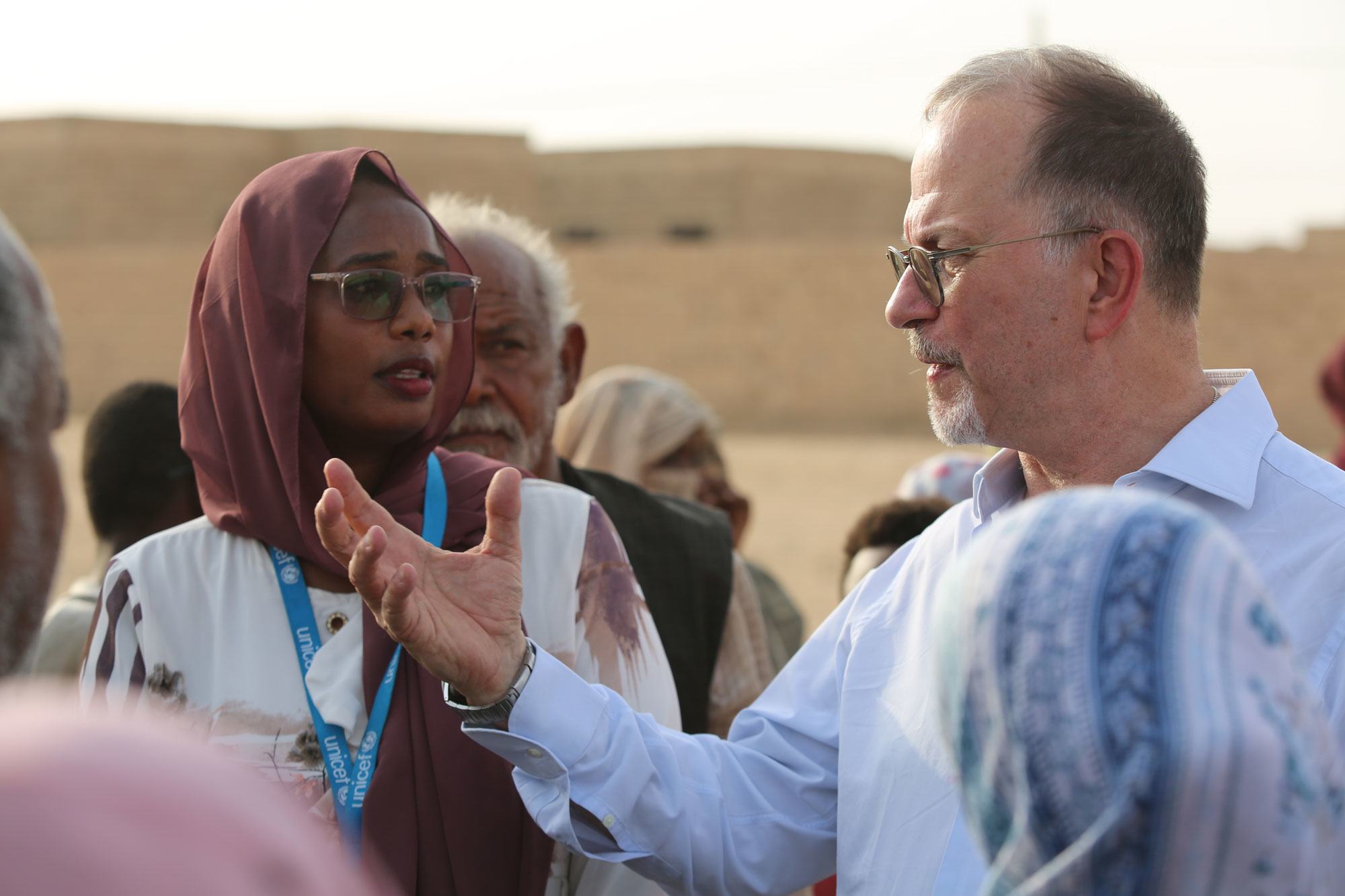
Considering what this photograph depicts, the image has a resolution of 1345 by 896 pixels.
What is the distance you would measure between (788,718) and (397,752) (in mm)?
648

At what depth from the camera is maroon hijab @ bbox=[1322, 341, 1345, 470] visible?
5.84 meters

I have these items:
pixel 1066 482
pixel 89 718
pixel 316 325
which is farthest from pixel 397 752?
pixel 89 718

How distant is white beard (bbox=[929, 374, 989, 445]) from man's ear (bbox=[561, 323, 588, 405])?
145 cm

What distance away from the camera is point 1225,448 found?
77.0 inches

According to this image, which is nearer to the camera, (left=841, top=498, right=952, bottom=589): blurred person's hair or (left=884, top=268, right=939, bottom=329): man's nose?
(left=884, top=268, right=939, bottom=329): man's nose

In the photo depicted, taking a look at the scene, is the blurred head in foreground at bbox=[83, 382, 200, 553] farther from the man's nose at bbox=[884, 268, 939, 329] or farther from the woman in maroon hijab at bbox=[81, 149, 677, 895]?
the man's nose at bbox=[884, 268, 939, 329]

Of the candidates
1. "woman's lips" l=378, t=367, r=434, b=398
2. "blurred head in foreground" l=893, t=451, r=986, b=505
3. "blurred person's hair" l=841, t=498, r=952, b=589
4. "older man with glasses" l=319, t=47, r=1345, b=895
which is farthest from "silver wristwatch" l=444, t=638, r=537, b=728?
"blurred head in foreground" l=893, t=451, r=986, b=505

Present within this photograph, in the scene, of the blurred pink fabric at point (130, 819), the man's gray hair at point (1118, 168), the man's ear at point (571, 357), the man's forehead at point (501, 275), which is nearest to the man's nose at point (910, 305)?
the man's gray hair at point (1118, 168)

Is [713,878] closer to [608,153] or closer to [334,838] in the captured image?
[334,838]

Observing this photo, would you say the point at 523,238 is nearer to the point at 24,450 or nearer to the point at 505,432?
the point at 505,432

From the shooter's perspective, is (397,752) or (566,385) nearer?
(397,752)

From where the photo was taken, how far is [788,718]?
2217mm

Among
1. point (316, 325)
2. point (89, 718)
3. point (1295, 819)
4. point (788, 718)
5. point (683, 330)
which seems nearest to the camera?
point (89, 718)

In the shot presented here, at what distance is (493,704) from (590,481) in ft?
4.73
